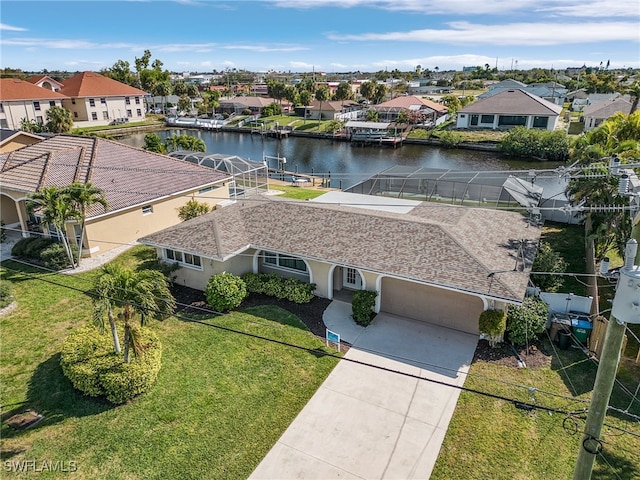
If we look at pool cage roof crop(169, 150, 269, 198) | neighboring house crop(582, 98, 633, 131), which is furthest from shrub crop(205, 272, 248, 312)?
neighboring house crop(582, 98, 633, 131)

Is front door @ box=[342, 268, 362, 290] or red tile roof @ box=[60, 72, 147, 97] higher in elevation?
red tile roof @ box=[60, 72, 147, 97]

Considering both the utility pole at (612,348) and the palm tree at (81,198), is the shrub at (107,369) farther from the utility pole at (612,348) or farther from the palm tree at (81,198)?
the utility pole at (612,348)

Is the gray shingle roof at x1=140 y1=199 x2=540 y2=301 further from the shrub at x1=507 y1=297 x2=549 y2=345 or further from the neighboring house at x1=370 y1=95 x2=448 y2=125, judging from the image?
the neighboring house at x1=370 y1=95 x2=448 y2=125

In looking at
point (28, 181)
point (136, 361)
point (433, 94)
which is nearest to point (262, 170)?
point (28, 181)

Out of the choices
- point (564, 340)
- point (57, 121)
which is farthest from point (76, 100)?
point (564, 340)

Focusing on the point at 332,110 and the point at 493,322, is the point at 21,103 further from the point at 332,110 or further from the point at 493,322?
the point at 493,322

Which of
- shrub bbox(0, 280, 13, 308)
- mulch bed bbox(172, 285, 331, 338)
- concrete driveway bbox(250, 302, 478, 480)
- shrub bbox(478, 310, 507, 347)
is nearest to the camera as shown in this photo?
concrete driveway bbox(250, 302, 478, 480)
